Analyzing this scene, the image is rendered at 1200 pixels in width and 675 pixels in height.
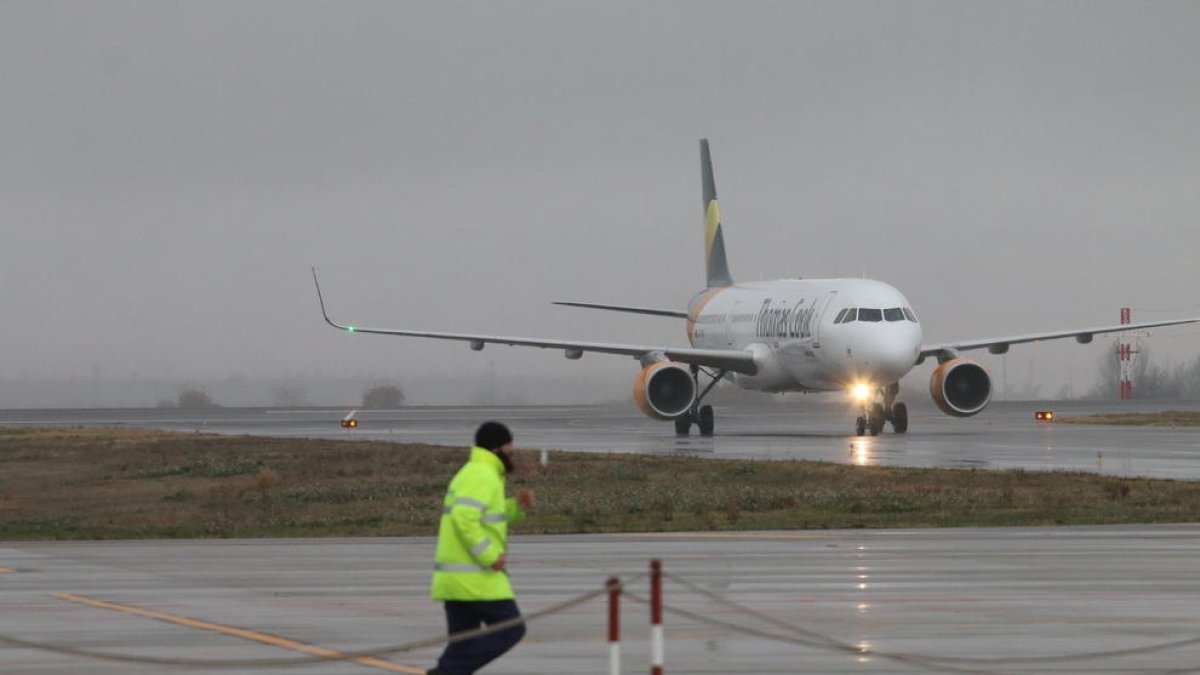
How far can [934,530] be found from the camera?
85.9ft

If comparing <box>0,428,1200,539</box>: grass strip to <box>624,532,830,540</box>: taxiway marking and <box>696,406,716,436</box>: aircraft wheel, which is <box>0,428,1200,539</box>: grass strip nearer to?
<box>624,532,830,540</box>: taxiway marking

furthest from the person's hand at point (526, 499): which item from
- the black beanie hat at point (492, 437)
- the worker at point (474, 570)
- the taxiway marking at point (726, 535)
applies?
the taxiway marking at point (726, 535)

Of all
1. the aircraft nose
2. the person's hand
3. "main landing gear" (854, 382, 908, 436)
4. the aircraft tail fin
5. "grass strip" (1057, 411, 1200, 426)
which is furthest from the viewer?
the aircraft tail fin

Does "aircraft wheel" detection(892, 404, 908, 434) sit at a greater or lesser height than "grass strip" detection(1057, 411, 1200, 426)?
lesser

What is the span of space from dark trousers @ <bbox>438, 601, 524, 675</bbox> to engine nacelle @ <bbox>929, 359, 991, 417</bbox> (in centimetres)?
4317

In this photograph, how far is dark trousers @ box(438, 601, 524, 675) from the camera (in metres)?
12.3

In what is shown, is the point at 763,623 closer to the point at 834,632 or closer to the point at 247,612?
the point at 834,632

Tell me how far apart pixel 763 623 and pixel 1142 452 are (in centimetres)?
2944

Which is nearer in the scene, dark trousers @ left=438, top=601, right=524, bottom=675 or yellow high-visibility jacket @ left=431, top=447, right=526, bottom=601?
yellow high-visibility jacket @ left=431, top=447, right=526, bottom=601

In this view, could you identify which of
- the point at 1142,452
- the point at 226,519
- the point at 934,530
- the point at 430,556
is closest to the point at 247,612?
the point at 430,556

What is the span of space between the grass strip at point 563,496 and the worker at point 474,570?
14.4 meters

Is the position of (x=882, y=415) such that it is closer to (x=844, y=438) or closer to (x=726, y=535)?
(x=844, y=438)

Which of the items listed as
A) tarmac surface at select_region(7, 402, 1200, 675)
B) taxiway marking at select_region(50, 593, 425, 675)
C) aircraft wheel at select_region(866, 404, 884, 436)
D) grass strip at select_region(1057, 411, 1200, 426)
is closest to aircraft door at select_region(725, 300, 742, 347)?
aircraft wheel at select_region(866, 404, 884, 436)

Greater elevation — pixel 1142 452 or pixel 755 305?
pixel 755 305
